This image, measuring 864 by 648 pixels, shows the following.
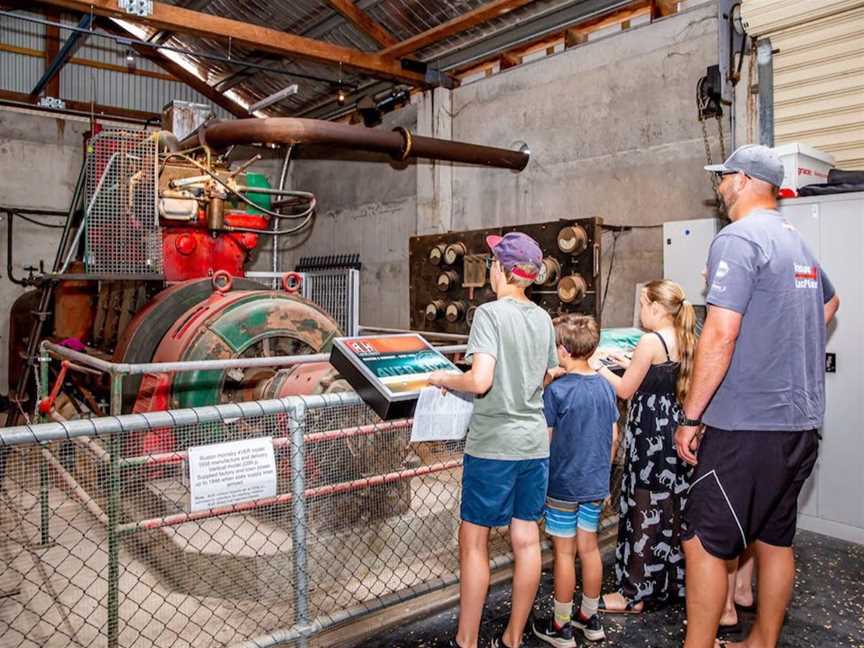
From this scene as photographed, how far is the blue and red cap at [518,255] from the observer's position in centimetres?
230

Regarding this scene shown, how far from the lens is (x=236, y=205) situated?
5.34 metres

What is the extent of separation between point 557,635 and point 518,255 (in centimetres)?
150

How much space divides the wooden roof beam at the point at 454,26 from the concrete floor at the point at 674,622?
5.43 metres

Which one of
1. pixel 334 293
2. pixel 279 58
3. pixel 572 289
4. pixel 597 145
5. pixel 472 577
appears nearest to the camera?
pixel 472 577

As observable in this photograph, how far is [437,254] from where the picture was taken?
7094 millimetres

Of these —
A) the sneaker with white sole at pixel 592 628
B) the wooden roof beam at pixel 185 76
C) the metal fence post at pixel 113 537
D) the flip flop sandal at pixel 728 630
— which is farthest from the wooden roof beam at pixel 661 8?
the wooden roof beam at pixel 185 76

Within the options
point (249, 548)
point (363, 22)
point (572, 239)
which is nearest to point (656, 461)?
point (249, 548)

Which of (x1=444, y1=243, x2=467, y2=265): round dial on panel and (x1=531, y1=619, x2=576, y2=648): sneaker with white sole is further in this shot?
(x1=444, y1=243, x2=467, y2=265): round dial on panel

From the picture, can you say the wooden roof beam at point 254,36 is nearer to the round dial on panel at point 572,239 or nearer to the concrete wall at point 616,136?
the concrete wall at point 616,136

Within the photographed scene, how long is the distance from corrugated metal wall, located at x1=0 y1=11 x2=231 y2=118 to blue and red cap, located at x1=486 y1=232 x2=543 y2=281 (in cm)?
861

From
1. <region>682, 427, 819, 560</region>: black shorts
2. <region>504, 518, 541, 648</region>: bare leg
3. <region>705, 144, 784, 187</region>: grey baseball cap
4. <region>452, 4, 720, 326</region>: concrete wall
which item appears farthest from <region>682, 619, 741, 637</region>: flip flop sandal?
<region>452, 4, 720, 326</region>: concrete wall

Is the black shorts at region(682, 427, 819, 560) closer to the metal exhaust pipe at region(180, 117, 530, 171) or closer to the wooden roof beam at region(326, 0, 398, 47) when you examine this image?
the metal exhaust pipe at region(180, 117, 530, 171)

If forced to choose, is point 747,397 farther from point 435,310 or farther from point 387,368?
point 435,310

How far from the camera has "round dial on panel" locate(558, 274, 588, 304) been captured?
5.57m
